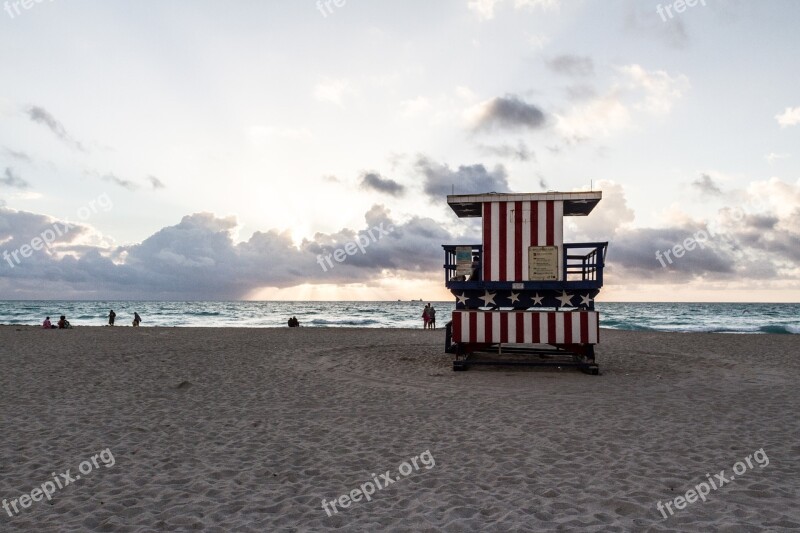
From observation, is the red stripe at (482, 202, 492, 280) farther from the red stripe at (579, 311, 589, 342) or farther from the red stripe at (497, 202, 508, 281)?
the red stripe at (579, 311, 589, 342)

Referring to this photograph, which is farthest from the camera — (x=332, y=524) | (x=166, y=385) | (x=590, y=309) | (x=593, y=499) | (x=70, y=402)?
(x=590, y=309)

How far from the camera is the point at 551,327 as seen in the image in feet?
50.3

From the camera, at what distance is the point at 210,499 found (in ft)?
19.3

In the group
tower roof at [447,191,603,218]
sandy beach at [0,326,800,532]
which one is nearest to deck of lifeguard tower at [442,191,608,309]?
tower roof at [447,191,603,218]

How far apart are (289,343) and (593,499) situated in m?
21.4

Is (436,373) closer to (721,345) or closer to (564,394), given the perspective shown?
(564,394)

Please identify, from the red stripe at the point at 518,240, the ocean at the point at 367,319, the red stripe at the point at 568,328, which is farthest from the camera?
the ocean at the point at 367,319

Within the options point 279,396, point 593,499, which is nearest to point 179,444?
point 279,396

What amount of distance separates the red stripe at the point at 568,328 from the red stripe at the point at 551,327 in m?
0.35

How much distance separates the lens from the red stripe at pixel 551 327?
1524 cm

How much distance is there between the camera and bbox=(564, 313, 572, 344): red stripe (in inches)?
600

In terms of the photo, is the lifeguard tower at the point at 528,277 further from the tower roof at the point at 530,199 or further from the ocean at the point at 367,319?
the ocean at the point at 367,319

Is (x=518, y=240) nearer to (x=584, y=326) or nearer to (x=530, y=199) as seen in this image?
(x=530, y=199)

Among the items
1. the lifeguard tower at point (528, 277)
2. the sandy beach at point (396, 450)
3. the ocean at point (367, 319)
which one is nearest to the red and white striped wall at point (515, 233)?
the lifeguard tower at point (528, 277)
